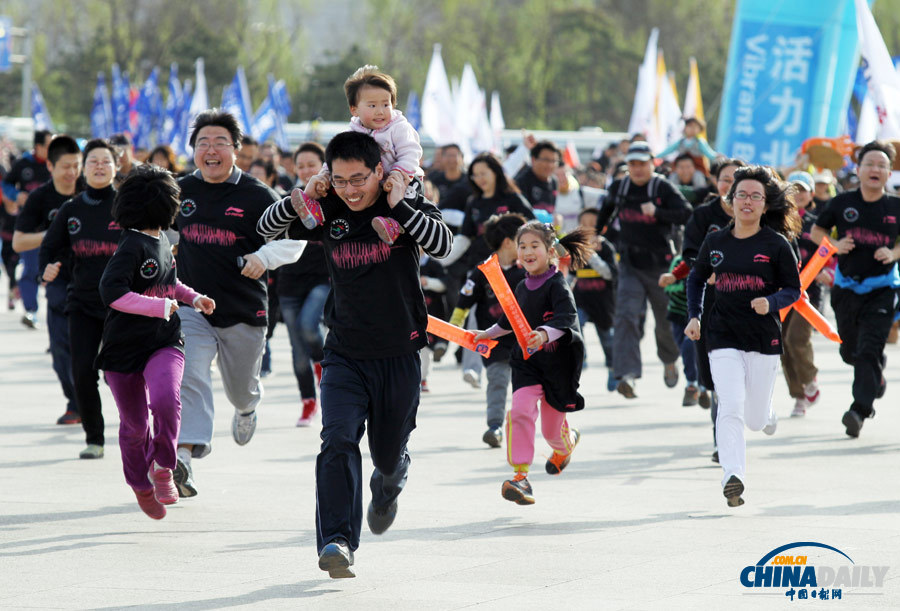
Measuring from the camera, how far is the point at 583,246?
927cm

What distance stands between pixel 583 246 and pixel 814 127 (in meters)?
8.34

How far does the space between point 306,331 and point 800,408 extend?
396 centimetres

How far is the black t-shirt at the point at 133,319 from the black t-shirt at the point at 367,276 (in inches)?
54.2


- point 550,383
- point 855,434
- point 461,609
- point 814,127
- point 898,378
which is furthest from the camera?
point 814,127

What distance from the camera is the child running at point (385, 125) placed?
648 cm

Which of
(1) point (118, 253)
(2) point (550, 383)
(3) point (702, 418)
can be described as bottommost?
(3) point (702, 418)

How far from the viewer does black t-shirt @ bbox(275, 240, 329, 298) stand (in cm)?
1153

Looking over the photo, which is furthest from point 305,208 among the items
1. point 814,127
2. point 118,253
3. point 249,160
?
point 814,127

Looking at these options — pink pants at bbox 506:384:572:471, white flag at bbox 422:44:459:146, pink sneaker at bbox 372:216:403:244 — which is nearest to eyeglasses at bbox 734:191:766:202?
pink pants at bbox 506:384:572:471

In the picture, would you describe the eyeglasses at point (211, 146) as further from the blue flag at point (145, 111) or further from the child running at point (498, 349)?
the blue flag at point (145, 111)

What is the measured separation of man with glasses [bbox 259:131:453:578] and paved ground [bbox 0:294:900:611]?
1.54 feet

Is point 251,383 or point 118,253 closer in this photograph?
point 118,253

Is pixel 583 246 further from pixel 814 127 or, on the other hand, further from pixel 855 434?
pixel 814 127

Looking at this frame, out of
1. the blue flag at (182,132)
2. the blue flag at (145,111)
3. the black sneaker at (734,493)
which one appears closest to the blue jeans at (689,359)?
the black sneaker at (734,493)
